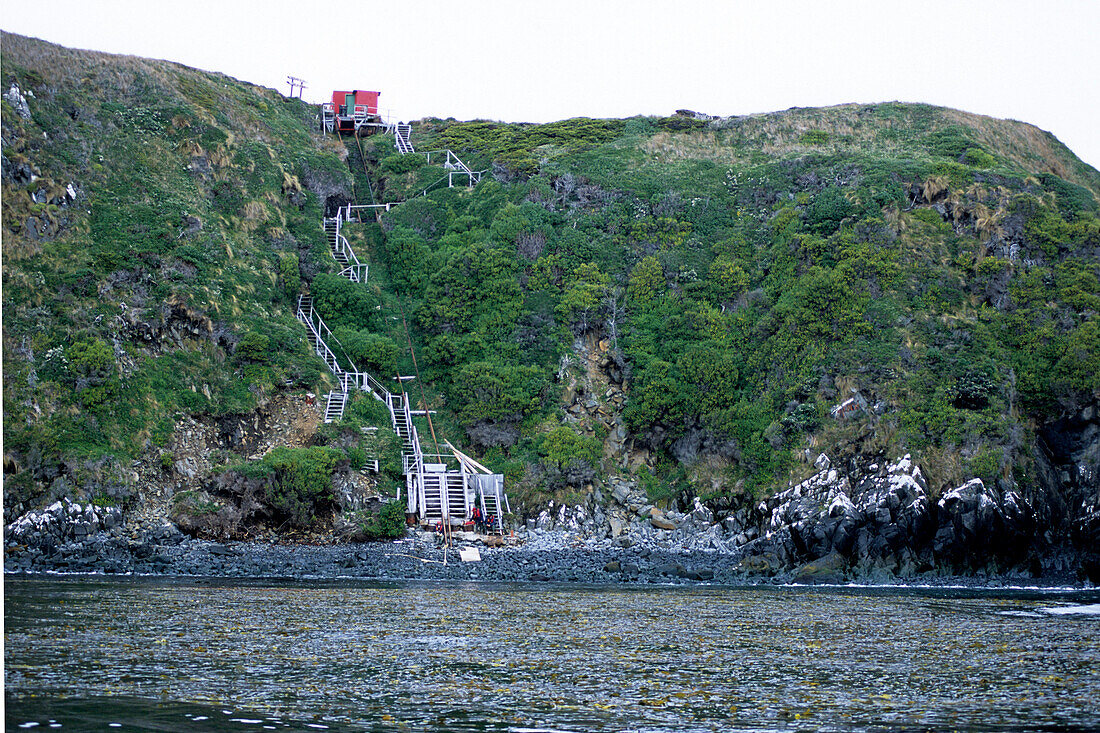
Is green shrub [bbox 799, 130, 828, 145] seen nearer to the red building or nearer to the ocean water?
the red building

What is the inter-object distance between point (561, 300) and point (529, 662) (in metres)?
34.7

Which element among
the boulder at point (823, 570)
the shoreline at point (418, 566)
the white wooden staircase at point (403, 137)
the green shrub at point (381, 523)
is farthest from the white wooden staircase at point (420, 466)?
the white wooden staircase at point (403, 137)

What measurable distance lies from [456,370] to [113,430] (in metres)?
16.8

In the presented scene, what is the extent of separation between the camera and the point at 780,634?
20141 millimetres

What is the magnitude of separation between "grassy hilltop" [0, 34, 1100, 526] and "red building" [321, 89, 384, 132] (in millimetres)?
9407

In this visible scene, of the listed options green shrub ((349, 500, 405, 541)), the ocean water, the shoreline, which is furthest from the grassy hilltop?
the ocean water

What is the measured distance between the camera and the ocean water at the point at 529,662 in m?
11.9

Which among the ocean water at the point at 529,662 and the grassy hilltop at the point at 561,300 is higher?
the grassy hilltop at the point at 561,300

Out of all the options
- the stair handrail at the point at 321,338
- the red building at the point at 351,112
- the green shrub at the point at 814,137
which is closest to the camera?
the stair handrail at the point at 321,338

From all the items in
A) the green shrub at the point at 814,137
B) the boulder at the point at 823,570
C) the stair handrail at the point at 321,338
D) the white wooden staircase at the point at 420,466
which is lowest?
the boulder at the point at 823,570

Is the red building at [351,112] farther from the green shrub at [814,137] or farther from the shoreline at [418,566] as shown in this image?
→ the shoreline at [418,566]

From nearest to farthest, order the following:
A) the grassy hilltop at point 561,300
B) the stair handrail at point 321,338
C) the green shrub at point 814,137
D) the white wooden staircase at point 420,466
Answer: the grassy hilltop at point 561,300, the white wooden staircase at point 420,466, the stair handrail at point 321,338, the green shrub at point 814,137

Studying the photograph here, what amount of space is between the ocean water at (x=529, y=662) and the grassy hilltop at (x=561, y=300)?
13.9m

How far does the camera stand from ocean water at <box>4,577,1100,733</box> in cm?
1191
